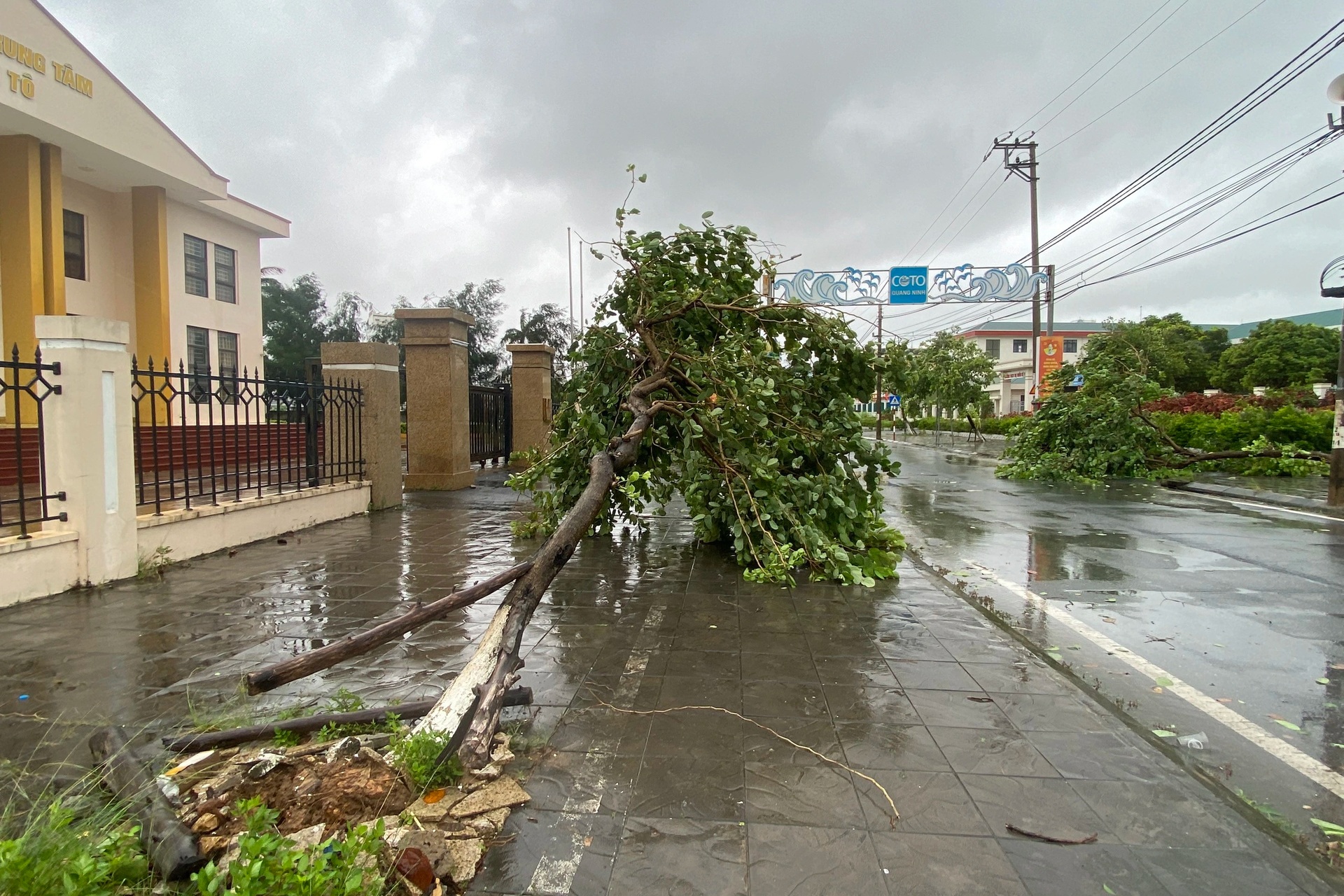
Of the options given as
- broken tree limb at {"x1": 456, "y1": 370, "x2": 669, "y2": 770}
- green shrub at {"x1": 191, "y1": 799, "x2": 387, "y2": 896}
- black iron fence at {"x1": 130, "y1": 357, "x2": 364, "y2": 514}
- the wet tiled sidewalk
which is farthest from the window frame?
green shrub at {"x1": 191, "y1": 799, "x2": 387, "y2": 896}

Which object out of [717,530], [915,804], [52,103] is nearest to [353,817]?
[915,804]

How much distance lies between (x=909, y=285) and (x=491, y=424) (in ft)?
32.5

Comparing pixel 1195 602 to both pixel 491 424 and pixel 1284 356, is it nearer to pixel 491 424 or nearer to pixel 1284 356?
pixel 491 424

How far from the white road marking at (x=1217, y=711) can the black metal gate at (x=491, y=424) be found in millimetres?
11876

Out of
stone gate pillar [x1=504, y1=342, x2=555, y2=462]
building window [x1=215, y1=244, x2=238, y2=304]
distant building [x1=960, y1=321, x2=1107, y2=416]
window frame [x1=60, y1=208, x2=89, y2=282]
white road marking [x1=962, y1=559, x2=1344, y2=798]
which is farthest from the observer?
distant building [x1=960, y1=321, x2=1107, y2=416]

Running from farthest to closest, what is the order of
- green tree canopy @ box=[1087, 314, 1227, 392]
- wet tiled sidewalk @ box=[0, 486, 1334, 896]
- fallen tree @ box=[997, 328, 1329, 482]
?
green tree canopy @ box=[1087, 314, 1227, 392] < fallen tree @ box=[997, 328, 1329, 482] < wet tiled sidewalk @ box=[0, 486, 1334, 896]

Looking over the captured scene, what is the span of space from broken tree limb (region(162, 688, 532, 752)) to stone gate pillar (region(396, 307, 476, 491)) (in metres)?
9.49

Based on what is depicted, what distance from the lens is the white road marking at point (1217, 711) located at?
3268mm

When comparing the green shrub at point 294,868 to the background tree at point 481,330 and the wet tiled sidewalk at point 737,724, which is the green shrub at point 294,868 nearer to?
the wet tiled sidewalk at point 737,724

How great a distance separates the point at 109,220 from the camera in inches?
729

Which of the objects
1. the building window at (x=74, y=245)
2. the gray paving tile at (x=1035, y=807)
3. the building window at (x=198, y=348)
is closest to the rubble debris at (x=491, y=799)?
the gray paving tile at (x=1035, y=807)

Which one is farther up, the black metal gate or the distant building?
the distant building

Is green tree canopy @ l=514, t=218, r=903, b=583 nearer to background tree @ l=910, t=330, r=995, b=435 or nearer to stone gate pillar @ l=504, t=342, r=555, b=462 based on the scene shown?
stone gate pillar @ l=504, t=342, r=555, b=462

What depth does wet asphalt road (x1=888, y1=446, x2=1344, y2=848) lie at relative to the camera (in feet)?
12.0
